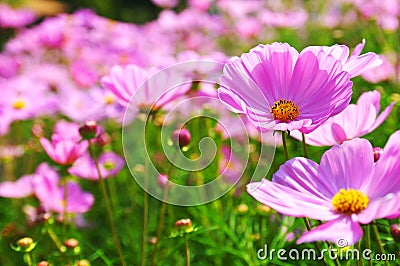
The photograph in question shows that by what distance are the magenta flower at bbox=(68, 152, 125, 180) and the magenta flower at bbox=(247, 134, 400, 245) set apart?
1.66 ft

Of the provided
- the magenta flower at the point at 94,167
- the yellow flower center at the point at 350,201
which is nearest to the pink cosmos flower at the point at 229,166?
the magenta flower at the point at 94,167

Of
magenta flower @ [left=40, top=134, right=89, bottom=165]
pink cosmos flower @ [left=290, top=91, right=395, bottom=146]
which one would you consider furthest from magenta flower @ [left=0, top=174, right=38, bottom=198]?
pink cosmos flower @ [left=290, top=91, right=395, bottom=146]

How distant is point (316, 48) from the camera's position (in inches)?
19.1

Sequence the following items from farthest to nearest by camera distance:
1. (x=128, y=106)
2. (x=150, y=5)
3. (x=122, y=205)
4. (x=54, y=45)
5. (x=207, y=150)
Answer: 1. (x=150, y=5)
2. (x=54, y=45)
3. (x=122, y=205)
4. (x=207, y=150)
5. (x=128, y=106)

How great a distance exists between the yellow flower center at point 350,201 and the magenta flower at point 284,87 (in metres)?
0.06

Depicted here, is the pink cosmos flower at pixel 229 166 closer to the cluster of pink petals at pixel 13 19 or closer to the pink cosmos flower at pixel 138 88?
the pink cosmos flower at pixel 138 88

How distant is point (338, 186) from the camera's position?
472 millimetres

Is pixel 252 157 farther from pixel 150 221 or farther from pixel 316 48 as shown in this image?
pixel 316 48

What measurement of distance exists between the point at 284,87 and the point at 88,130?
25 centimetres

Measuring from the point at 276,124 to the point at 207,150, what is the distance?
0.64 m

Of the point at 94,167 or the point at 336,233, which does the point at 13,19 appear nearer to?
the point at 94,167

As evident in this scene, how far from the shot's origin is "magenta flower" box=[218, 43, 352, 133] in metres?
0.47

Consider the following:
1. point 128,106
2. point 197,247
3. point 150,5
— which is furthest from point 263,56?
point 150,5

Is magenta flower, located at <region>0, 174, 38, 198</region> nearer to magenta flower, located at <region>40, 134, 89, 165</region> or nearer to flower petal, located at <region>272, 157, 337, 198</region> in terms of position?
magenta flower, located at <region>40, 134, 89, 165</region>
